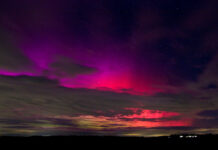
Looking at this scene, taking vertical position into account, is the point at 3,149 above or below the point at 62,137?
below

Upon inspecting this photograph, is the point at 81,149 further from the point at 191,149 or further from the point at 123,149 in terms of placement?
the point at 191,149

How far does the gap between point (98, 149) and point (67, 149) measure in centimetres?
940

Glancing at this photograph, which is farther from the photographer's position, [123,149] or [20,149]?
[123,149]

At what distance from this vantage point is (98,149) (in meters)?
59.6

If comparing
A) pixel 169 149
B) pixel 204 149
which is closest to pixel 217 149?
pixel 204 149

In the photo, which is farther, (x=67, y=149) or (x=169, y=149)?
(x=169, y=149)

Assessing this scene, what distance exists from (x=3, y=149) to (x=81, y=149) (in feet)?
71.0

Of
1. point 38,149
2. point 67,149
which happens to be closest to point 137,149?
point 67,149

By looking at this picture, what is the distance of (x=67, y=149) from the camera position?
57781mm

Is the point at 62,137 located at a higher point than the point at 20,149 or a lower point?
higher

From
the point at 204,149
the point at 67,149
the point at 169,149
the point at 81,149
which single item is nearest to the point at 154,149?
the point at 169,149

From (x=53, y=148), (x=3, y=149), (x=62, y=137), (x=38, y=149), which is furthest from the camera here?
(x=62, y=137)

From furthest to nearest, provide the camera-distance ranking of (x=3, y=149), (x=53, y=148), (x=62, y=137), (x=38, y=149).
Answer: (x=62, y=137), (x=53, y=148), (x=38, y=149), (x=3, y=149)

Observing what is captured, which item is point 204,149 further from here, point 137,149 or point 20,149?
point 20,149
